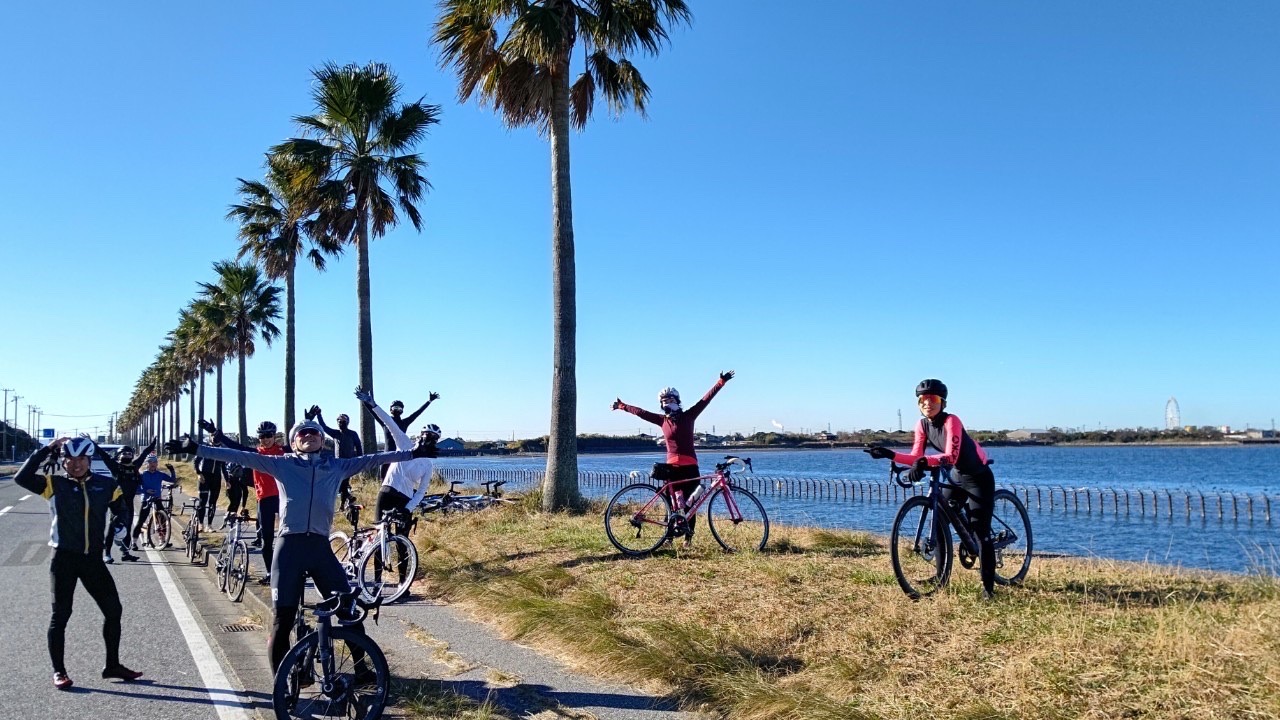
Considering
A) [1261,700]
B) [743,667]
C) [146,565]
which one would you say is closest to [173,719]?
[743,667]

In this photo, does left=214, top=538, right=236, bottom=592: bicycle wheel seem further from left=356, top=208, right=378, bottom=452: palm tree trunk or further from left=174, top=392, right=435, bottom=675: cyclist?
left=356, top=208, right=378, bottom=452: palm tree trunk

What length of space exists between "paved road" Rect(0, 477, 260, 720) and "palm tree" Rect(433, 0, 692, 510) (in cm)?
616

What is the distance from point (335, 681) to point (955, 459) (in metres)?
4.61

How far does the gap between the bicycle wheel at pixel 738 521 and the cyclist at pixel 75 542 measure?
18.4ft

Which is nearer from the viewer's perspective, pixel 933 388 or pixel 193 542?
pixel 933 388

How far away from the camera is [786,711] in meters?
4.72

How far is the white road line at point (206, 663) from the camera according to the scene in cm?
571

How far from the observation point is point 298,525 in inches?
209

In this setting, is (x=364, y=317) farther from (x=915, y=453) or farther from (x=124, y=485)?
(x=915, y=453)

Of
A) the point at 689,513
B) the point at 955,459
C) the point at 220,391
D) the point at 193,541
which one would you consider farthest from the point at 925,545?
the point at 220,391

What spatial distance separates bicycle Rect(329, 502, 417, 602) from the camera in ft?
27.3

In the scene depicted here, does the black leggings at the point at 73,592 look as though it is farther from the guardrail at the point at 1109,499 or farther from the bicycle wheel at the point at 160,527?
the guardrail at the point at 1109,499

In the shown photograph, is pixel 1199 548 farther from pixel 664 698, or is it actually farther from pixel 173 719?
pixel 173 719

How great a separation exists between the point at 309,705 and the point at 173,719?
1181 mm
